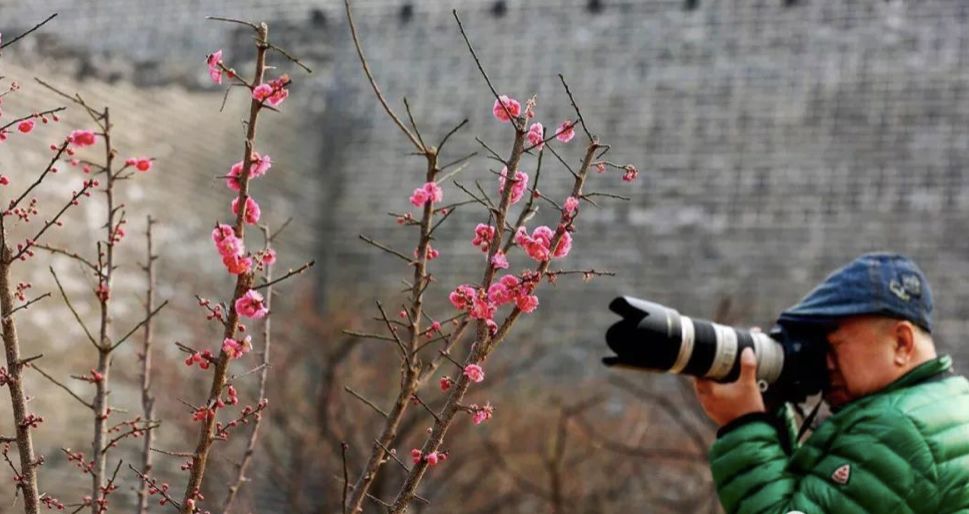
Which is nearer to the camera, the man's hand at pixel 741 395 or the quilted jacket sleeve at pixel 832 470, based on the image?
the quilted jacket sleeve at pixel 832 470

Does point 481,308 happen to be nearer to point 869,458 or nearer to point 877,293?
point 869,458

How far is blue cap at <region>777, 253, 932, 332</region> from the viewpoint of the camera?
2.31m

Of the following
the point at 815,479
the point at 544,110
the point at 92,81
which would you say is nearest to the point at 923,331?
the point at 815,479

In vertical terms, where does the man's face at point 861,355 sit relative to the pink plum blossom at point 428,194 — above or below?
below

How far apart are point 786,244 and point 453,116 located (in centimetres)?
292

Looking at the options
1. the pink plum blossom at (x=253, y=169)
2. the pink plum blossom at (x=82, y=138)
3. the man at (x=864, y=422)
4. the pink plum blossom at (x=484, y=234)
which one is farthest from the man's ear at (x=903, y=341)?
the pink plum blossom at (x=82, y=138)

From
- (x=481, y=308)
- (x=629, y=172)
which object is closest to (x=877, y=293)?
(x=629, y=172)

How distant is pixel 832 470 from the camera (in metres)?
2.19

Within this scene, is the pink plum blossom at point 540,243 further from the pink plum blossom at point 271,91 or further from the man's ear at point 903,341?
the man's ear at point 903,341

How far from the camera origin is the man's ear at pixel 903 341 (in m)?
2.31

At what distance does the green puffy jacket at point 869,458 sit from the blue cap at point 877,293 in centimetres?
10

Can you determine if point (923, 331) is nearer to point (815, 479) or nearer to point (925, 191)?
point (815, 479)

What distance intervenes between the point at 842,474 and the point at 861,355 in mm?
Result: 252

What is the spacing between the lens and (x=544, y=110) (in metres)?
11.5
